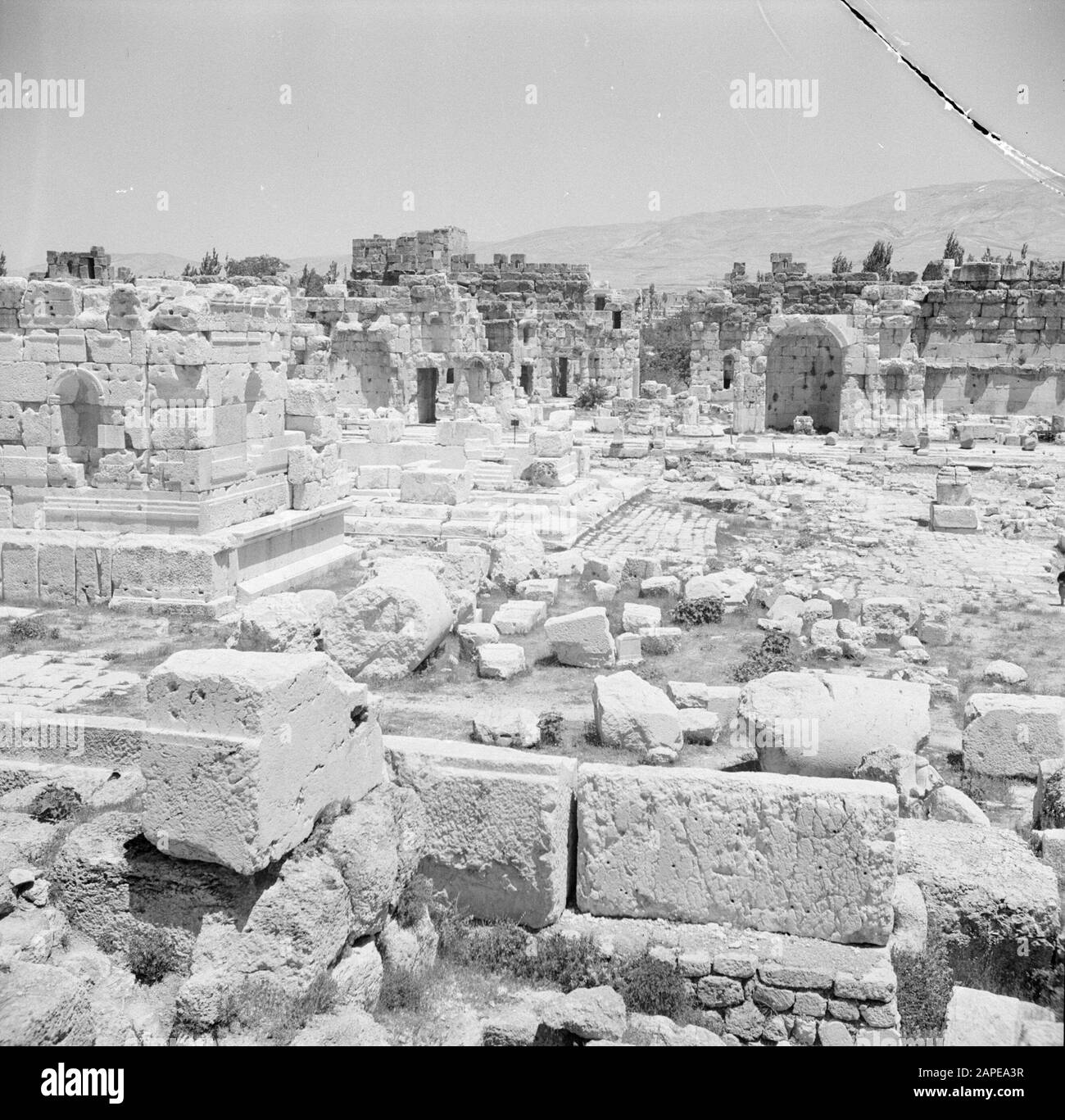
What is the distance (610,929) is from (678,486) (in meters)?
15.8

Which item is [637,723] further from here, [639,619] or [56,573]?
[56,573]

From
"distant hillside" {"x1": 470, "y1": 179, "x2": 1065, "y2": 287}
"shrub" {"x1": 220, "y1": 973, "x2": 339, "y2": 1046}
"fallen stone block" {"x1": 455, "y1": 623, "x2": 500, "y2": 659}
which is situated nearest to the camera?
"shrub" {"x1": 220, "y1": 973, "x2": 339, "y2": 1046}

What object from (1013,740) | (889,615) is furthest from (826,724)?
(889,615)

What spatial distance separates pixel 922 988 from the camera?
458 centimetres

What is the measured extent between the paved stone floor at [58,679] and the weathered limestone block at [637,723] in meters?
3.38

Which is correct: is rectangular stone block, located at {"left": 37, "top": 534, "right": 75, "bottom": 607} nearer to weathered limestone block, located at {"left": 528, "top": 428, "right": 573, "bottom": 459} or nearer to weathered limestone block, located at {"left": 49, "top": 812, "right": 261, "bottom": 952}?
weathered limestone block, located at {"left": 49, "top": 812, "right": 261, "bottom": 952}

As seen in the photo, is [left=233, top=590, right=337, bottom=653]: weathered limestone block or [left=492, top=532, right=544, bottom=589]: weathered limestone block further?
[left=492, top=532, right=544, bottom=589]: weathered limestone block

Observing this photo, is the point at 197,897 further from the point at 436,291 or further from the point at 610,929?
the point at 436,291

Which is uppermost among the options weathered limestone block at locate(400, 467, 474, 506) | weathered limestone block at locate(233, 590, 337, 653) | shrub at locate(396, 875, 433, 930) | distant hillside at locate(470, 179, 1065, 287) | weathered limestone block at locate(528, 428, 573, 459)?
distant hillside at locate(470, 179, 1065, 287)

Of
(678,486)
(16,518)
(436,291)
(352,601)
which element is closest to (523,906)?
(352,601)

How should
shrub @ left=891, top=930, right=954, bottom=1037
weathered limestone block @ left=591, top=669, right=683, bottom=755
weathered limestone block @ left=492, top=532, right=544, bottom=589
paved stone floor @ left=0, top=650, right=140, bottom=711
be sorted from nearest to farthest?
shrub @ left=891, top=930, right=954, bottom=1037 < weathered limestone block @ left=591, top=669, right=683, bottom=755 < paved stone floor @ left=0, top=650, right=140, bottom=711 < weathered limestone block @ left=492, top=532, right=544, bottom=589

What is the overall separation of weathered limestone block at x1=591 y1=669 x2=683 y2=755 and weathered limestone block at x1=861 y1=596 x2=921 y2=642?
3.74m

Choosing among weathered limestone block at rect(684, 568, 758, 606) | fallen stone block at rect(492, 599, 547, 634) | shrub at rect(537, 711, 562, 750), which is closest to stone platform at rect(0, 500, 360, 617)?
fallen stone block at rect(492, 599, 547, 634)

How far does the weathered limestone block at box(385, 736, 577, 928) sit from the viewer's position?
4879mm
